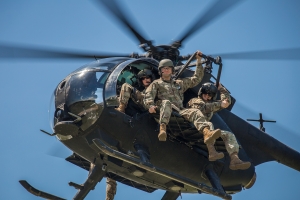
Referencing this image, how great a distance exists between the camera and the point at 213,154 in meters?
10.8

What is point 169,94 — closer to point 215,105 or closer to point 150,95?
point 150,95

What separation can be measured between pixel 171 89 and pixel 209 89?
0.67 metres

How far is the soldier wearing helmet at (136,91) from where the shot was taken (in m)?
10.7

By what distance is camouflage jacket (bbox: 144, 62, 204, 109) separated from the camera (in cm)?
1091

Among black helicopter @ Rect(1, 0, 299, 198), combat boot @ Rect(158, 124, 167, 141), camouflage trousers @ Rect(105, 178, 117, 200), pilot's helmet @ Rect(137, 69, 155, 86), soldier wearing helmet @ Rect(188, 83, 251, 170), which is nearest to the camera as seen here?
combat boot @ Rect(158, 124, 167, 141)

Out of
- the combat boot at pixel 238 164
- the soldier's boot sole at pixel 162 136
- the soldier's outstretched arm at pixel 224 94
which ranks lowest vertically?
the combat boot at pixel 238 164

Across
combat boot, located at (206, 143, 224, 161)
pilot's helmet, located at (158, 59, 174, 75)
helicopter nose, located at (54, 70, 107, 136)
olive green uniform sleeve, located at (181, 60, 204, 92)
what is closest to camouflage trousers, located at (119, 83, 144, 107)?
helicopter nose, located at (54, 70, 107, 136)

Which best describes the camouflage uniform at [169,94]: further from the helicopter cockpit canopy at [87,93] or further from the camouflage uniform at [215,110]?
the helicopter cockpit canopy at [87,93]

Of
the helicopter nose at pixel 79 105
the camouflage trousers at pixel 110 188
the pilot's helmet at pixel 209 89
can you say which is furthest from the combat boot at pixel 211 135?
the camouflage trousers at pixel 110 188

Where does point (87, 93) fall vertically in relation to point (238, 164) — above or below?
above

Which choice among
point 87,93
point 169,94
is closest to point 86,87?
point 87,93

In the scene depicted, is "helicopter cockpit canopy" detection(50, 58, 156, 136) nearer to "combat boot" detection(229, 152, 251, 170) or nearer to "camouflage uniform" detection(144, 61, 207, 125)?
"camouflage uniform" detection(144, 61, 207, 125)

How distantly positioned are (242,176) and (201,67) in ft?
7.45

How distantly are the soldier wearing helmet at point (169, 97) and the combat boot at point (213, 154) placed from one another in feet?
0.73
